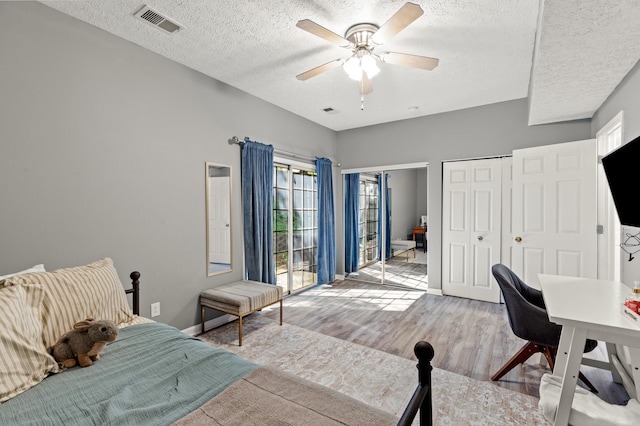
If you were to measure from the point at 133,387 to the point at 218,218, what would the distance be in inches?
89.0

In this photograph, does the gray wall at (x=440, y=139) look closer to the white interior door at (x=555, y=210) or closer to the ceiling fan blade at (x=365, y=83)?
the white interior door at (x=555, y=210)

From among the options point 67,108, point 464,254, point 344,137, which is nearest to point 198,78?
point 67,108

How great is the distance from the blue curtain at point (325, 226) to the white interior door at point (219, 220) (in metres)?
1.89

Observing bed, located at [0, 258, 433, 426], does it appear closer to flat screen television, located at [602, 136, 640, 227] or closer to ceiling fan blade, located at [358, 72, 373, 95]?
flat screen television, located at [602, 136, 640, 227]

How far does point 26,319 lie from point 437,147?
468 centimetres

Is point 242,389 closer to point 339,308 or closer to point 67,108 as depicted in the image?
point 67,108

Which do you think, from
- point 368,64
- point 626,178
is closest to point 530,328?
point 626,178

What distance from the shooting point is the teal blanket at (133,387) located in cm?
108

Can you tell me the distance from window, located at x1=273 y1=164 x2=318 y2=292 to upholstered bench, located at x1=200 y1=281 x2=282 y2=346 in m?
1.01

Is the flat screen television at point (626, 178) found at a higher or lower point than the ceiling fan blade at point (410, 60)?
lower

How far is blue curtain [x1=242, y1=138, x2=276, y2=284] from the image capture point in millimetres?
3627

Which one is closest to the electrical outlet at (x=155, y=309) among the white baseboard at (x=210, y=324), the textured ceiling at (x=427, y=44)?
the white baseboard at (x=210, y=324)

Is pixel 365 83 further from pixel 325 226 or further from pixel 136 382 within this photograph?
pixel 325 226

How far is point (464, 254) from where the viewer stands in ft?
14.1
